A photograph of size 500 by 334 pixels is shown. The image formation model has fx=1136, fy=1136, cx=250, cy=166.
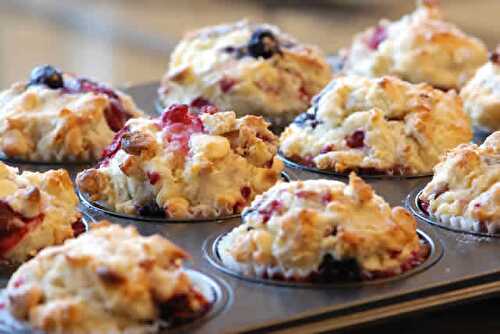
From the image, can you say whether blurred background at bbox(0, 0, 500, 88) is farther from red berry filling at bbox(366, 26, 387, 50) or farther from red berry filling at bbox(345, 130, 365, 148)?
red berry filling at bbox(345, 130, 365, 148)

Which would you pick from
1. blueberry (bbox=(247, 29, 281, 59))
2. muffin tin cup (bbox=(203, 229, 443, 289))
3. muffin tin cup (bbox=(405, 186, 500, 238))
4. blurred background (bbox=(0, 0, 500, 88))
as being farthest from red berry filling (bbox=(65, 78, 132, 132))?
blurred background (bbox=(0, 0, 500, 88))

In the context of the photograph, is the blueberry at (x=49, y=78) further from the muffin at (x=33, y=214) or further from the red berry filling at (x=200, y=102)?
the muffin at (x=33, y=214)

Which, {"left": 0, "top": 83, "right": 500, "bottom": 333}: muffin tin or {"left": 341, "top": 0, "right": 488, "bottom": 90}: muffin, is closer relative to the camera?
{"left": 0, "top": 83, "right": 500, "bottom": 333}: muffin tin

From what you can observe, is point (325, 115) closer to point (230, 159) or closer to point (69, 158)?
point (230, 159)

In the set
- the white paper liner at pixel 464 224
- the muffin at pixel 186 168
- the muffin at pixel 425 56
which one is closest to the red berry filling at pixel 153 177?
the muffin at pixel 186 168

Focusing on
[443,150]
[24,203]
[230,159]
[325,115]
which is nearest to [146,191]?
[230,159]
